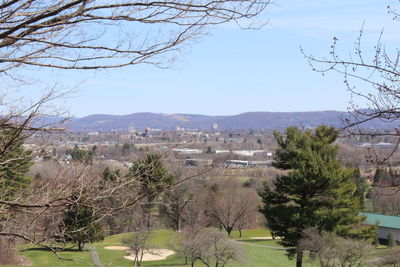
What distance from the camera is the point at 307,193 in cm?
2403

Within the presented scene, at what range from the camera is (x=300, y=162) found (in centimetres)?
2369

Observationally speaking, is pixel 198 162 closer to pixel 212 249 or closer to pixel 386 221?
pixel 212 249

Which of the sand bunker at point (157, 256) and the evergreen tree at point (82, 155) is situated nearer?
the evergreen tree at point (82, 155)

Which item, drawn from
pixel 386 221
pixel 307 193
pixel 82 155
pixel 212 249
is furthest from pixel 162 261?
pixel 82 155

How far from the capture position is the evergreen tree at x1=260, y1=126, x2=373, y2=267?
2341cm

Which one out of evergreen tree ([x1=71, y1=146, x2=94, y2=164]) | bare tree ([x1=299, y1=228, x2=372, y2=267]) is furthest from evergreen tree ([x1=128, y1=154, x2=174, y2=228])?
bare tree ([x1=299, y1=228, x2=372, y2=267])

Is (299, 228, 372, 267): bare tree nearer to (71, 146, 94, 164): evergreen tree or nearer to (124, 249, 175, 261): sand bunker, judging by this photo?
(124, 249, 175, 261): sand bunker

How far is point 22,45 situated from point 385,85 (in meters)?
3.18

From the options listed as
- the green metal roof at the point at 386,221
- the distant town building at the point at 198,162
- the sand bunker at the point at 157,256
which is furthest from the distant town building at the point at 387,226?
the distant town building at the point at 198,162

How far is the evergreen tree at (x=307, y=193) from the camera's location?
23.4 m

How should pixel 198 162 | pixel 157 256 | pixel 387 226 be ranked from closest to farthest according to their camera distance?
pixel 198 162
pixel 157 256
pixel 387 226

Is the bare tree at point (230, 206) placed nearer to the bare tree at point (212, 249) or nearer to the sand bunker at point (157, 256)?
the sand bunker at point (157, 256)

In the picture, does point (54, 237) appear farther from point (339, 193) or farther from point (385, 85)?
point (339, 193)

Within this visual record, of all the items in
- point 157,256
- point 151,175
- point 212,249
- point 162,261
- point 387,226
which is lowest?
point 157,256
